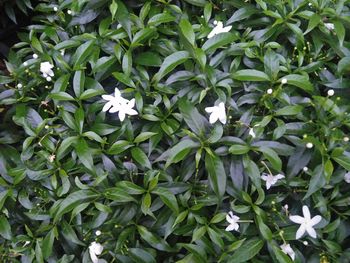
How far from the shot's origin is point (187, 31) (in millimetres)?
1479

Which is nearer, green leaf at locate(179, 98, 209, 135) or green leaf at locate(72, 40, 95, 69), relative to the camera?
green leaf at locate(179, 98, 209, 135)

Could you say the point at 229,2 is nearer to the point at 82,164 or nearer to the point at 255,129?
the point at 255,129

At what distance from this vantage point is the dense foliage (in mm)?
1342

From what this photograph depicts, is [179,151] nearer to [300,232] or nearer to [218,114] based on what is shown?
[218,114]

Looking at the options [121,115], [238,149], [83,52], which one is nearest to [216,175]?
[238,149]

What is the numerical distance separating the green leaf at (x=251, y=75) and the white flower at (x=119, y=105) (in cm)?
33

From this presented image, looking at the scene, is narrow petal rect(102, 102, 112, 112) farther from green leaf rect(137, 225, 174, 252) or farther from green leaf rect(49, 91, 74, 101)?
green leaf rect(137, 225, 174, 252)

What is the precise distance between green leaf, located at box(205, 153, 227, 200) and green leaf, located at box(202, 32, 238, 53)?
14.0 inches

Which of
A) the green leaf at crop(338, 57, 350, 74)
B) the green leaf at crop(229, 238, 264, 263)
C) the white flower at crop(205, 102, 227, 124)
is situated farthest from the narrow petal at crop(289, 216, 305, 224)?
the green leaf at crop(338, 57, 350, 74)

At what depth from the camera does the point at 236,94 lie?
1.45 metres

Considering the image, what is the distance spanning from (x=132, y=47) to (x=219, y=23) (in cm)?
30

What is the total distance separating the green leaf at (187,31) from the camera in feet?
4.80

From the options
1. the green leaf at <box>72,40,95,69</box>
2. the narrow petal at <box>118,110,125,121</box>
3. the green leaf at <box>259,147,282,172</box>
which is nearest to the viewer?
the green leaf at <box>259,147,282,172</box>

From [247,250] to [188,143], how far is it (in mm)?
346
